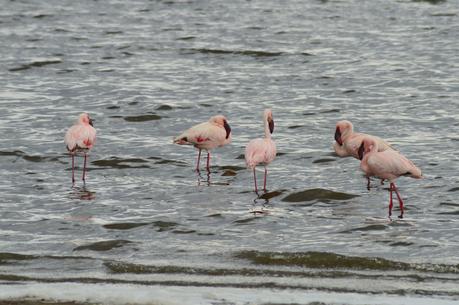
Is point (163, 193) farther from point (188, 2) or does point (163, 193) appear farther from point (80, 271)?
point (188, 2)

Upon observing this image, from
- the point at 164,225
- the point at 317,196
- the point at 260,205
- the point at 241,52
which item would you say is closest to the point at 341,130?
the point at 317,196

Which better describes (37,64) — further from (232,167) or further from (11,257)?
(11,257)

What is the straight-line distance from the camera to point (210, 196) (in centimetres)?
1417

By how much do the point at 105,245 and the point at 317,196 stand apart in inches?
125

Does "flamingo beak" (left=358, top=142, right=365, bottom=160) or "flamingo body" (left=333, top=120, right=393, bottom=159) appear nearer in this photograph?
"flamingo beak" (left=358, top=142, right=365, bottom=160)

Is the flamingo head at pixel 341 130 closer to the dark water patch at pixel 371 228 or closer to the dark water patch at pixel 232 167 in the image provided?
Answer: the dark water patch at pixel 232 167

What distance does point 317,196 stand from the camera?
46.1 feet

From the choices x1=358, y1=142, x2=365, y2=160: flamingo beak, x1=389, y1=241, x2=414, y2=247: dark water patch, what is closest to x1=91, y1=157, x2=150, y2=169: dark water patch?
x1=358, y1=142, x2=365, y2=160: flamingo beak

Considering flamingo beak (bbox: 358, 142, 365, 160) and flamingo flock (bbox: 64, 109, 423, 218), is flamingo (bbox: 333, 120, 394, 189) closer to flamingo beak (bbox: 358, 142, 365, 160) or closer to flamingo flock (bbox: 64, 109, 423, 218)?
flamingo flock (bbox: 64, 109, 423, 218)

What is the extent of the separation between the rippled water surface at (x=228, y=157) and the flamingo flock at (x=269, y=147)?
30 centimetres

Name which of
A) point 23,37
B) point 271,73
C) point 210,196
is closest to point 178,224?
point 210,196

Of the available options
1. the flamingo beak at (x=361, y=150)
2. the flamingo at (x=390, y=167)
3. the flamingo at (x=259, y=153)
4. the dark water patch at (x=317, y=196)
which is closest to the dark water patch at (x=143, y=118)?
the flamingo at (x=259, y=153)

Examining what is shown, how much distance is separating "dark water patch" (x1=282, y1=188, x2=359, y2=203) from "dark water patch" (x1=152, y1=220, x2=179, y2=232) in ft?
5.90

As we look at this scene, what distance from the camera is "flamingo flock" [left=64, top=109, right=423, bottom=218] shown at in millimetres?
13547
